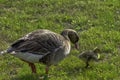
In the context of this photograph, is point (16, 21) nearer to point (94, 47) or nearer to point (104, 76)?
point (94, 47)

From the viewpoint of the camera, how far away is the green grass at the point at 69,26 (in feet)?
32.6

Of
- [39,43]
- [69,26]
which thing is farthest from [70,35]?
[69,26]

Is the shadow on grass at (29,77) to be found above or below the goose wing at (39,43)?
below

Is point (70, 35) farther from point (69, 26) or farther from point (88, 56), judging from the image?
point (69, 26)

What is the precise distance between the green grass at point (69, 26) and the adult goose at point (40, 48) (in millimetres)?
490

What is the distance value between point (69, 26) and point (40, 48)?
11.9 ft

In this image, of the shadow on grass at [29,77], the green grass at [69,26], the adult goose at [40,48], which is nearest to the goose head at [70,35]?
the adult goose at [40,48]

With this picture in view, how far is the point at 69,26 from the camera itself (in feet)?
42.1

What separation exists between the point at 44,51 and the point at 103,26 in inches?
152

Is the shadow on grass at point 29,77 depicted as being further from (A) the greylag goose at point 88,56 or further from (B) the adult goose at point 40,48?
(A) the greylag goose at point 88,56

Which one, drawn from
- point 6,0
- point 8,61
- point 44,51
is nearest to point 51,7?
point 6,0

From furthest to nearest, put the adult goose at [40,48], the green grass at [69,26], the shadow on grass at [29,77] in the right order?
the green grass at [69,26], the shadow on grass at [29,77], the adult goose at [40,48]

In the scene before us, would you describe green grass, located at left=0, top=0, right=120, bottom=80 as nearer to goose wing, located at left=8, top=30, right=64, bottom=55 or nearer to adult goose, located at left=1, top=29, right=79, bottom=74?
adult goose, located at left=1, top=29, right=79, bottom=74

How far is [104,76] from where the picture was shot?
9727 mm
